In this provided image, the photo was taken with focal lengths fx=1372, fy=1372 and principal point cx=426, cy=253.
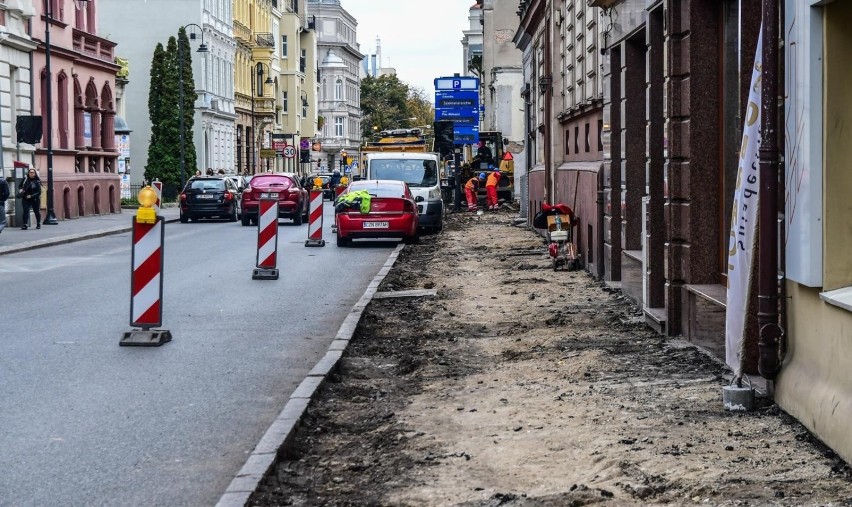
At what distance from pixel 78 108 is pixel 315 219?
2016cm

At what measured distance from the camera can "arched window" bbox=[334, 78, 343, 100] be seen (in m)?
143

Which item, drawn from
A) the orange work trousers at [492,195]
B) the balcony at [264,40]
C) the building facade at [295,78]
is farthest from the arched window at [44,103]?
the building facade at [295,78]

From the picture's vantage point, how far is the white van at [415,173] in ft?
112

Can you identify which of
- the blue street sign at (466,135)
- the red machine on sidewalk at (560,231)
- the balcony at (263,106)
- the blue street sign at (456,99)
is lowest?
the red machine on sidewalk at (560,231)

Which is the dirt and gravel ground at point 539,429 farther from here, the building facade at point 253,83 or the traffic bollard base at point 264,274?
the building facade at point 253,83

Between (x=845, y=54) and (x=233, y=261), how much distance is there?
56.9 ft

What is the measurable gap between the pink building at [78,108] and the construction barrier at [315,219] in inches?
535

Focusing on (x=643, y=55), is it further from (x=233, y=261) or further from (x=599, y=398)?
(x=233, y=261)

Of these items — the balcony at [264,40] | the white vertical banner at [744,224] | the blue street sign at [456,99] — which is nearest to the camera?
the white vertical banner at [744,224]

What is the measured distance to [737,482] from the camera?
618 centimetres

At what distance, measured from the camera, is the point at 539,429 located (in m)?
7.69

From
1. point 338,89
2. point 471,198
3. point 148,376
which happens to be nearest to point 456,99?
point 471,198

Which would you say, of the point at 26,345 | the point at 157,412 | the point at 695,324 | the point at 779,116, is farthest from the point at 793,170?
the point at 26,345

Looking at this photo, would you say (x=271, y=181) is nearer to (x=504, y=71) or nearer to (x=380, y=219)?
(x=380, y=219)
